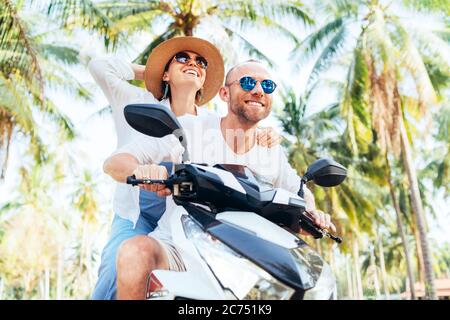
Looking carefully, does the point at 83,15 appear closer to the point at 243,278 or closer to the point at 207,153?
the point at 207,153

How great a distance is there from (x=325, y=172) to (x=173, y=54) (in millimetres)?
1297

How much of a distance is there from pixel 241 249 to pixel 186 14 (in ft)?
39.4

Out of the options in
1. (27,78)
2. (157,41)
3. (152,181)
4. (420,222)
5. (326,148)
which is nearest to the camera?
(152,181)

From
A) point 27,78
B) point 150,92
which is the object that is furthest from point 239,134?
point 27,78

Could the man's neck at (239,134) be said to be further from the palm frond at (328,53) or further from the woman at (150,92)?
the palm frond at (328,53)

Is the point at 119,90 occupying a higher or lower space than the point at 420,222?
lower

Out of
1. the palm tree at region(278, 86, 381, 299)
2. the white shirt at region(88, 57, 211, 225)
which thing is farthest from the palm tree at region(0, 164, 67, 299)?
the white shirt at region(88, 57, 211, 225)

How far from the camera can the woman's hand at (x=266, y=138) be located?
2.38 m

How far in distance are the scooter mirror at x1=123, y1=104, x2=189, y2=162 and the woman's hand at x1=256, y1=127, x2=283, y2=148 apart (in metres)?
0.63

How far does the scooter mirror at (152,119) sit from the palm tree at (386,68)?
13202 millimetres

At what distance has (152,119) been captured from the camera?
5.81ft

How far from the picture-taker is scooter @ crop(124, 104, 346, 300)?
4.85 ft

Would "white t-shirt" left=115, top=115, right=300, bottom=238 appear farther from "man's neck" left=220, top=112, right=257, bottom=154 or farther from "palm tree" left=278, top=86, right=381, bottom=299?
"palm tree" left=278, top=86, right=381, bottom=299
